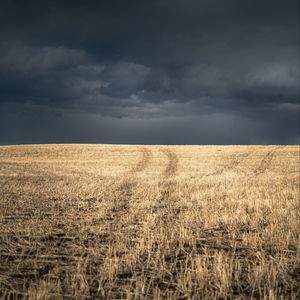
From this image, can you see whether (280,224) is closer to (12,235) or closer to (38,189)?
(12,235)

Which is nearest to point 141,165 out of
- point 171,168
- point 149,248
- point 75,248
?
point 171,168

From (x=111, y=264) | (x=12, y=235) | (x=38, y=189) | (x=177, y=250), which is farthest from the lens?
(x=38, y=189)

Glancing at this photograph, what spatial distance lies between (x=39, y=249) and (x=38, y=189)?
12.6 m

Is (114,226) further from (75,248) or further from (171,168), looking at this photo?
(171,168)

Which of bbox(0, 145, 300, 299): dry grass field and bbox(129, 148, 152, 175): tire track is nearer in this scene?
bbox(0, 145, 300, 299): dry grass field

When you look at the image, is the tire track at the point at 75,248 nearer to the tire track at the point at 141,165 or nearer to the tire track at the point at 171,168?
the tire track at the point at 171,168

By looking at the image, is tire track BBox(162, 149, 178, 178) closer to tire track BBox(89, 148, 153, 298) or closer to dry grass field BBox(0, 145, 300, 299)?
tire track BBox(89, 148, 153, 298)

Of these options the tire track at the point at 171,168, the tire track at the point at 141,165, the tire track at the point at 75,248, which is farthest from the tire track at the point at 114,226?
the tire track at the point at 141,165

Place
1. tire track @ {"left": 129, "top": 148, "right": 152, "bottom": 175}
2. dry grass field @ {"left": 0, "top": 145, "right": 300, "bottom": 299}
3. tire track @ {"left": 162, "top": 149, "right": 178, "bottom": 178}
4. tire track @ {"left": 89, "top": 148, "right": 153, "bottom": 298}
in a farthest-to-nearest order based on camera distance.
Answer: tire track @ {"left": 129, "top": 148, "right": 152, "bottom": 175}
tire track @ {"left": 162, "top": 149, "right": 178, "bottom": 178}
tire track @ {"left": 89, "top": 148, "right": 153, "bottom": 298}
dry grass field @ {"left": 0, "top": 145, "right": 300, "bottom": 299}

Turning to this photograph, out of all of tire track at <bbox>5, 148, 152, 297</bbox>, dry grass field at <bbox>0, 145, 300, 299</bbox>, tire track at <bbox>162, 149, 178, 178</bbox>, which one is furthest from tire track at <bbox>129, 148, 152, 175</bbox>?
tire track at <bbox>5, 148, 152, 297</bbox>

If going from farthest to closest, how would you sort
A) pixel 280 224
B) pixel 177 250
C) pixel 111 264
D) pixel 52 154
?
pixel 52 154, pixel 280 224, pixel 177 250, pixel 111 264

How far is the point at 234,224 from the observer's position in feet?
38.0

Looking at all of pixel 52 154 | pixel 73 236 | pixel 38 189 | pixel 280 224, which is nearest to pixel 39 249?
pixel 73 236

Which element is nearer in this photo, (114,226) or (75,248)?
(75,248)
